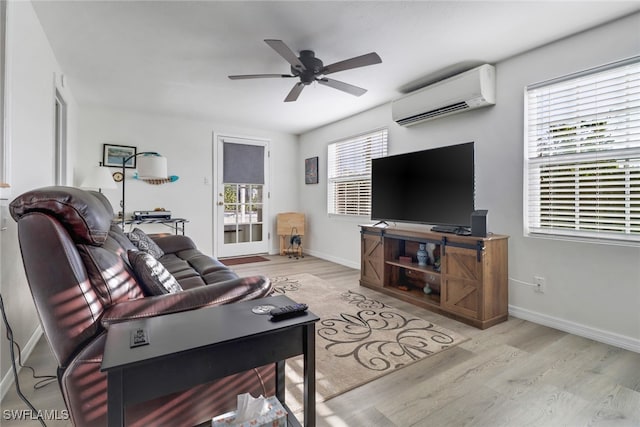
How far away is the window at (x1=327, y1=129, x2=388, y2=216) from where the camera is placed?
4.43 m

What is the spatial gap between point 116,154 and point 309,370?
474cm

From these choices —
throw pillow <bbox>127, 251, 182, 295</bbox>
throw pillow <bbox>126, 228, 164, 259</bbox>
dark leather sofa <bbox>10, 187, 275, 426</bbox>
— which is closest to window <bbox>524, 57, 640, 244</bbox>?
dark leather sofa <bbox>10, 187, 275, 426</bbox>

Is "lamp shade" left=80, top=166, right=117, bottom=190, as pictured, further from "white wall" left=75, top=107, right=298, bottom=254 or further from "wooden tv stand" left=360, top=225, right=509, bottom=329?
"wooden tv stand" left=360, top=225, right=509, bottom=329

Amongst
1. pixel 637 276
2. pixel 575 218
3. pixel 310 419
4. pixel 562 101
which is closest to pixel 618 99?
pixel 562 101

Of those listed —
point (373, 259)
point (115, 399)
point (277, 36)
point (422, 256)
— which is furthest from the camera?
point (373, 259)

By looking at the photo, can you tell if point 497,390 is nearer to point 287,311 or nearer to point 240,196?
point 287,311

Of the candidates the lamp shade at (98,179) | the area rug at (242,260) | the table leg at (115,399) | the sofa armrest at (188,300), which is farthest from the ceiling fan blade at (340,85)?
the area rug at (242,260)

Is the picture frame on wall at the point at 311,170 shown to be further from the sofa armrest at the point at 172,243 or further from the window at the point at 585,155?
the window at the point at 585,155

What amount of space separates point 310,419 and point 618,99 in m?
2.94

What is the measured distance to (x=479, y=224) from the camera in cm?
258

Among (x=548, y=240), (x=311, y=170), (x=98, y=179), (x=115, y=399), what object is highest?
(x=311, y=170)

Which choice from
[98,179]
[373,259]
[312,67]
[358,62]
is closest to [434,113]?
[358,62]

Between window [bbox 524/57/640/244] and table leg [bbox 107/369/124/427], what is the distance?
9.98 ft

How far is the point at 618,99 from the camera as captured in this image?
2252mm
